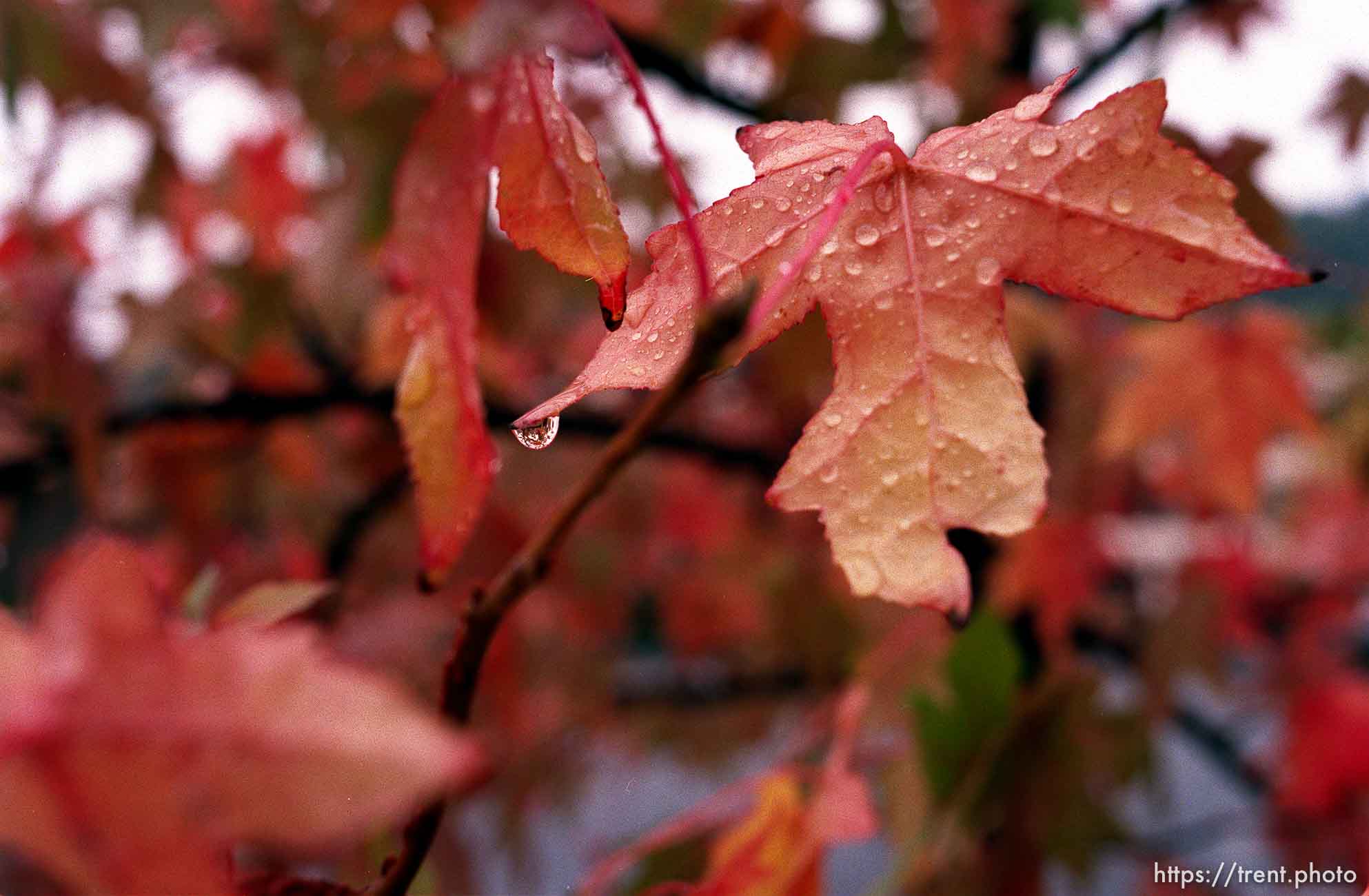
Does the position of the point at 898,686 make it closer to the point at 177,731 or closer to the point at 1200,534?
the point at 177,731

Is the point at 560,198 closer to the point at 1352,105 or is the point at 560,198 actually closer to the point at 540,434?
the point at 540,434

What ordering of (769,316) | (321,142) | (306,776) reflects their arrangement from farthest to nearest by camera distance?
(321,142) < (769,316) < (306,776)

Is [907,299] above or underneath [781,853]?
above

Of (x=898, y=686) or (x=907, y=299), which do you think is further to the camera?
(x=898, y=686)

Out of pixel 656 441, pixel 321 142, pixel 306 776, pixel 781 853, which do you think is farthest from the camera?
pixel 321 142

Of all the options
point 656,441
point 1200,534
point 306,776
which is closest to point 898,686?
point 656,441

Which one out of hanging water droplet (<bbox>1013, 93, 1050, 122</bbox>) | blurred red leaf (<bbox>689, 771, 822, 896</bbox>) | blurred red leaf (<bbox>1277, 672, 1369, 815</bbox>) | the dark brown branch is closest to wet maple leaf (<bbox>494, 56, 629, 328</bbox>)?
hanging water droplet (<bbox>1013, 93, 1050, 122</bbox>)

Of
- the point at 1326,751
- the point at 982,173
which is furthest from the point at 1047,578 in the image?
the point at 982,173
